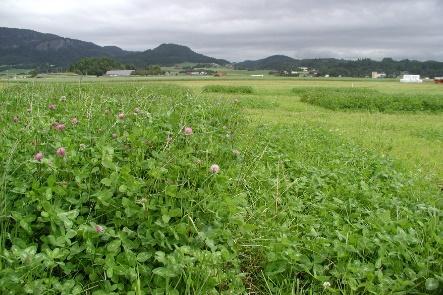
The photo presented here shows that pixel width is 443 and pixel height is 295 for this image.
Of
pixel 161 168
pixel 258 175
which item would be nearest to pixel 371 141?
pixel 258 175

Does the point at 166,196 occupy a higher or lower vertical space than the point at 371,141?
higher

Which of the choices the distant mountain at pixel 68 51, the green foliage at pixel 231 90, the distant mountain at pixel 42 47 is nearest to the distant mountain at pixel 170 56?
the distant mountain at pixel 68 51

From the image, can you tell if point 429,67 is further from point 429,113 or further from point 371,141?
point 371,141

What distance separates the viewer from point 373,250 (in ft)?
11.5

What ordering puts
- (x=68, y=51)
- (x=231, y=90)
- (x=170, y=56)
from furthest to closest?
1. (x=170, y=56)
2. (x=68, y=51)
3. (x=231, y=90)

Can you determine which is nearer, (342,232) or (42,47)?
(342,232)

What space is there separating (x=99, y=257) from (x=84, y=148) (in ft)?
3.57

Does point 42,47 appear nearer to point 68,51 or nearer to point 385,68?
point 68,51

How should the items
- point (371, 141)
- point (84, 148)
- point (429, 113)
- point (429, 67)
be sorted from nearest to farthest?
1. point (84, 148)
2. point (371, 141)
3. point (429, 113)
4. point (429, 67)

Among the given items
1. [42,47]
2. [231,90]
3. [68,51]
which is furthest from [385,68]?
[42,47]

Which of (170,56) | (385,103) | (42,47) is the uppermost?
(42,47)

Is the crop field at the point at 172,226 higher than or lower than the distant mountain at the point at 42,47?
lower

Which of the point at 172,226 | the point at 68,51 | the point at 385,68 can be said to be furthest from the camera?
the point at 68,51

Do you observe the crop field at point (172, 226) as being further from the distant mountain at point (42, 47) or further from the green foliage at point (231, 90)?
the distant mountain at point (42, 47)
